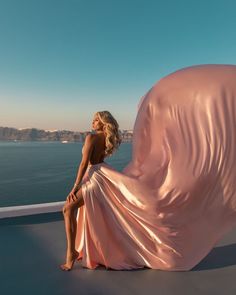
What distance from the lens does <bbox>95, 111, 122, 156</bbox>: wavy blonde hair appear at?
2.82 metres

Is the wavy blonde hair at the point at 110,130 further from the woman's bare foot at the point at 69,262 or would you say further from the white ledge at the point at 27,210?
the white ledge at the point at 27,210

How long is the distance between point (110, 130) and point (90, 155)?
0.31 m

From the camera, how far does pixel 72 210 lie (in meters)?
2.79

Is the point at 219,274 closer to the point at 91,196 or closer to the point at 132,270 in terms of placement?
the point at 132,270

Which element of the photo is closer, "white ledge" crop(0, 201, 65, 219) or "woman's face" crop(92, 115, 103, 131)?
"woman's face" crop(92, 115, 103, 131)

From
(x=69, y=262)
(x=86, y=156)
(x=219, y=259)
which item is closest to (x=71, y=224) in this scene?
(x=69, y=262)

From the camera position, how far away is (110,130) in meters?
2.82

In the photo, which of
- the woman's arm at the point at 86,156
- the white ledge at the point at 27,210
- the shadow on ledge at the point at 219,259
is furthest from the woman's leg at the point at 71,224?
the white ledge at the point at 27,210

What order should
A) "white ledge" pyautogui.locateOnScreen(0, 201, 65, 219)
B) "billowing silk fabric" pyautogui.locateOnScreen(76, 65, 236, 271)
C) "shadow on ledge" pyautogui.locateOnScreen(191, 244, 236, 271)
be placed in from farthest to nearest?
"white ledge" pyautogui.locateOnScreen(0, 201, 65, 219)
"shadow on ledge" pyautogui.locateOnScreen(191, 244, 236, 271)
"billowing silk fabric" pyautogui.locateOnScreen(76, 65, 236, 271)

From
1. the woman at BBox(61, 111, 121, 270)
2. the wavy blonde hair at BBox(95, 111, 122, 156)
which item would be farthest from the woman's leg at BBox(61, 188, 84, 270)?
the wavy blonde hair at BBox(95, 111, 122, 156)

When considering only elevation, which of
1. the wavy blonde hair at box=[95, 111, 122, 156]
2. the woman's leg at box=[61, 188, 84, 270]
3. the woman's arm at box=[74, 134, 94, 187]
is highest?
the wavy blonde hair at box=[95, 111, 122, 156]

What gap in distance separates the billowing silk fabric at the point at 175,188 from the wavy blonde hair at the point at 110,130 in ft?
0.59

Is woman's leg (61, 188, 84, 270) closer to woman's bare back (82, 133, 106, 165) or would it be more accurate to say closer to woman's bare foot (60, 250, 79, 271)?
woman's bare foot (60, 250, 79, 271)

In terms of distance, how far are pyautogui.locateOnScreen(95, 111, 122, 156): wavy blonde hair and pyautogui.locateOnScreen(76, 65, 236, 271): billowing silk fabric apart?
0.59ft
